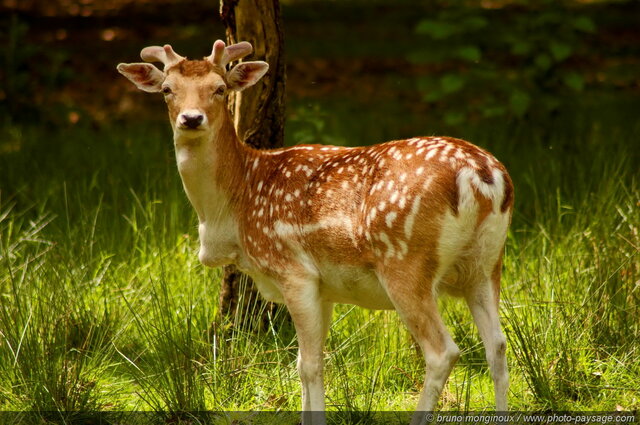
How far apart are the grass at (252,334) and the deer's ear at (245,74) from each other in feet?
3.13

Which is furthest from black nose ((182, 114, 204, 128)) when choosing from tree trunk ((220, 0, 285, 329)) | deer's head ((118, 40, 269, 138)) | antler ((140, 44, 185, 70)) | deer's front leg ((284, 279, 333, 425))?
tree trunk ((220, 0, 285, 329))

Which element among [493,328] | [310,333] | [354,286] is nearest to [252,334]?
[310,333]

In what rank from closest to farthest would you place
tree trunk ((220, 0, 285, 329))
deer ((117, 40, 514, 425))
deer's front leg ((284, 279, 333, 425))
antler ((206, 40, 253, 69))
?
1. deer ((117, 40, 514, 425))
2. deer's front leg ((284, 279, 333, 425))
3. antler ((206, 40, 253, 69))
4. tree trunk ((220, 0, 285, 329))

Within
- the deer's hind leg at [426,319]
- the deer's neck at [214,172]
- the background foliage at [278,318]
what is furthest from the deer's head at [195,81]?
the deer's hind leg at [426,319]

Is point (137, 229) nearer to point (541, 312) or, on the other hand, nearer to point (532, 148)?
point (541, 312)

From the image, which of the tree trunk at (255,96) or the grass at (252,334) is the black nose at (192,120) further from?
the tree trunk at (255,96)

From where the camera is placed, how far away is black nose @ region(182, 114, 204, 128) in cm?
382

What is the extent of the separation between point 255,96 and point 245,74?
75 cm

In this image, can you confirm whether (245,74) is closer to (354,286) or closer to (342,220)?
(342,220)

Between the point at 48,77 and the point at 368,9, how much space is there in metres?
8.15

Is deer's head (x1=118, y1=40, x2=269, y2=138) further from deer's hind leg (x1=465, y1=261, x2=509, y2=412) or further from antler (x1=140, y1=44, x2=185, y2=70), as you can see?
deer's hind leg (x1=465, y1=261, x2=509, y2=412)

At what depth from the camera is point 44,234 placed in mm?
5957

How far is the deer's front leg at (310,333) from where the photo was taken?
3879mm

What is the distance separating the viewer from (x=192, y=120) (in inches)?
150
